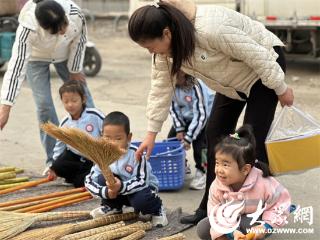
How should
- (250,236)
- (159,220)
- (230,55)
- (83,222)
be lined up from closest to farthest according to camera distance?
(250,236) < (230,55) < (83,222) < (159,220)

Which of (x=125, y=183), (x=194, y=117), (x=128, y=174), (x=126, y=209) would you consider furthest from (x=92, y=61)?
(x=125, y=183)

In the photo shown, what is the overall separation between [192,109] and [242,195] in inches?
66.4

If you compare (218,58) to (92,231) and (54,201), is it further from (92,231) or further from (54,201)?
(54,201)

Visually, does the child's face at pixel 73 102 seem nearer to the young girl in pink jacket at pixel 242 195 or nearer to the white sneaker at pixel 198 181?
the white sneaker at pixel 198 181

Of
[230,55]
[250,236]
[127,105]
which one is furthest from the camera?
[127,105]

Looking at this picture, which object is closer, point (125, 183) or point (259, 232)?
point (259, 232)

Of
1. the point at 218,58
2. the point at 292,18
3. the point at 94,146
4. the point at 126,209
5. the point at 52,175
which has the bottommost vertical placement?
the point at 126,209

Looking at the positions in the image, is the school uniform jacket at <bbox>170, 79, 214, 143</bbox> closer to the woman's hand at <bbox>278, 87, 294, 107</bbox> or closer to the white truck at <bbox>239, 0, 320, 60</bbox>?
the woman's hand at <bbox>278, 87, 294, 107</bbox>

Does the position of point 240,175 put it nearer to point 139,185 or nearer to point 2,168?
point 139,185

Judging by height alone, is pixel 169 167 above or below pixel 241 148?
below

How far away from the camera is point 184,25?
3.62 metres

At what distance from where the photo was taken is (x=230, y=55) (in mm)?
3756

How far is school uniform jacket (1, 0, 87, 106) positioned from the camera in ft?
16.5

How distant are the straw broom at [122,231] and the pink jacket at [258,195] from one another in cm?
65
